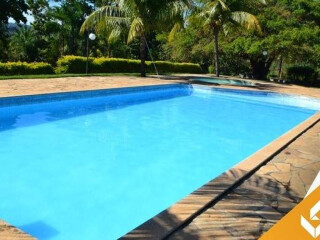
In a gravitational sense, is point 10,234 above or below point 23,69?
below

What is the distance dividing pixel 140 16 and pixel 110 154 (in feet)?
40.7

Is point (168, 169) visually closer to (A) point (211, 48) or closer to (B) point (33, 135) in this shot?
(B) point (33, 135)

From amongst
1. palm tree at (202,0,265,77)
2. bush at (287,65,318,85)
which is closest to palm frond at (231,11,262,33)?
palm tree at (202,0,265,77)

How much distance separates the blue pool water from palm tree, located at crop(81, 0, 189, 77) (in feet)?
18.8

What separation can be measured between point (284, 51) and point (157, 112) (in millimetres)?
14012

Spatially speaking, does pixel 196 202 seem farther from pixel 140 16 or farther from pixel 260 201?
pixel 140 16

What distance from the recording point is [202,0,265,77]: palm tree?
64.2ft

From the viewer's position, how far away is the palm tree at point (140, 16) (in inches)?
688

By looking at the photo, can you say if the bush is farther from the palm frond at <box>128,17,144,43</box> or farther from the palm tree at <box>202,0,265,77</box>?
the palm frond at <box>128,17,144,43</box>

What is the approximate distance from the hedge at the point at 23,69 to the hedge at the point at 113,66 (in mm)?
1292

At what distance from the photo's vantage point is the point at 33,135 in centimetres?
788

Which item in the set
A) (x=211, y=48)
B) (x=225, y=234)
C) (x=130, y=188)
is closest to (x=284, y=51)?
(x=211, y=48)

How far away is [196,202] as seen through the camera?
380 centimetres

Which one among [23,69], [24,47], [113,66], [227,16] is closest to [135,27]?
[23,69]
